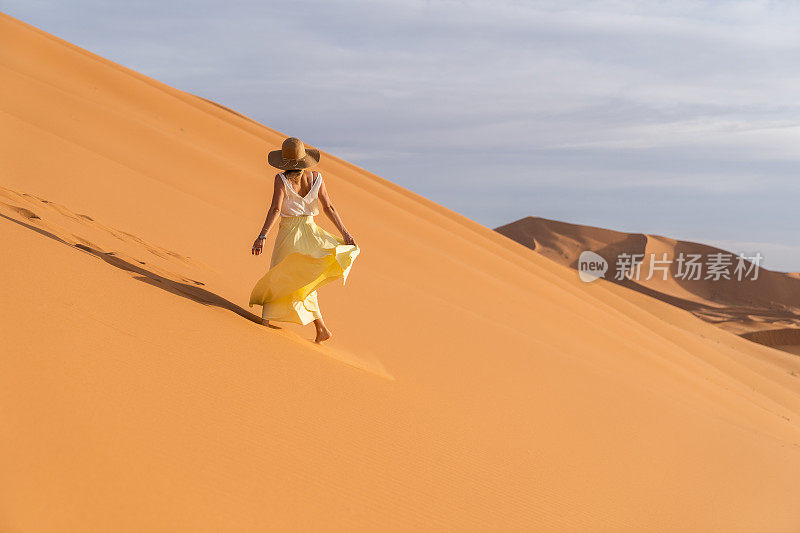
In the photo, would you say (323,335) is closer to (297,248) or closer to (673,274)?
(297,248)

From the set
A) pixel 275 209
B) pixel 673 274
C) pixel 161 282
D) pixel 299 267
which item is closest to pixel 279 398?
pixel 299 267

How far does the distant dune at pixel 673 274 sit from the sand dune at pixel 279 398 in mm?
38986

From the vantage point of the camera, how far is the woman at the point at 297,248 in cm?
552

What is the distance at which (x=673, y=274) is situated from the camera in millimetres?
51875

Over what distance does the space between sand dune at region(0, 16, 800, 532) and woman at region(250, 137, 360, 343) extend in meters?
0.24

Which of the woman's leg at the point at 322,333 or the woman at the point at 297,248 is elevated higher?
the woman at the point at 297,248

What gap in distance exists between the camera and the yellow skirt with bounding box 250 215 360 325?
552 centimetres

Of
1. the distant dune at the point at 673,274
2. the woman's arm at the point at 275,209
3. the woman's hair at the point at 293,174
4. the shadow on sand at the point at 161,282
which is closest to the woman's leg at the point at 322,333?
the shadow on sand at the point at 161,282

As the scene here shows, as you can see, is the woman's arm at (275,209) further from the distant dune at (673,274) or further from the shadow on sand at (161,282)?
the distant dune at (673,274)

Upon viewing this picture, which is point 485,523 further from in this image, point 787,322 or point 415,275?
point 787,322

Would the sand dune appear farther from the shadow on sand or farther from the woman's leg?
the woman's leg

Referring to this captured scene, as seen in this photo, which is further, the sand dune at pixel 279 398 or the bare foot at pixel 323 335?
the bare foot at pixel 323 335

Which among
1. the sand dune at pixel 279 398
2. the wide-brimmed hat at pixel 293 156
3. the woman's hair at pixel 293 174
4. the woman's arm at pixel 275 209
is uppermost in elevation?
the wide-brimmed hat at pixel 293 156

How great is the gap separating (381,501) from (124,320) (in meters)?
1.89
